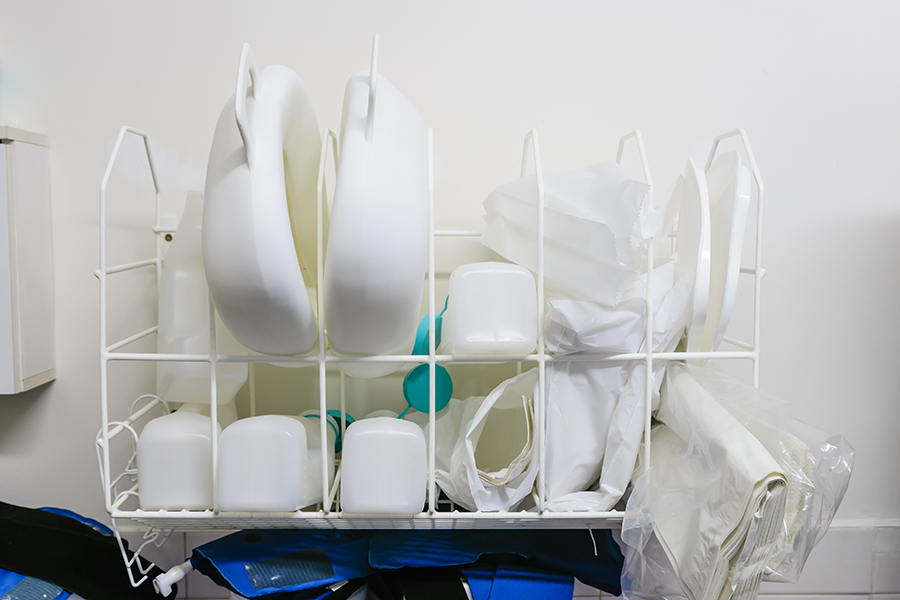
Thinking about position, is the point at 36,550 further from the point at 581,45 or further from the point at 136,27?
the point at 581,45

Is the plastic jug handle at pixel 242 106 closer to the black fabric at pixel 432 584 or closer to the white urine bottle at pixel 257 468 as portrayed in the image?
the white urine bottle at pixel 257 468

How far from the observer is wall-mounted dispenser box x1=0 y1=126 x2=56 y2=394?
84 centimetres

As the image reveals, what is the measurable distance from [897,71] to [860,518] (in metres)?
0.81

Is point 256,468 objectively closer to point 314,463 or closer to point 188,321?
point 314,463

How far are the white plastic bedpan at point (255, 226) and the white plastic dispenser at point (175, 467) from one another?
0.15 meters

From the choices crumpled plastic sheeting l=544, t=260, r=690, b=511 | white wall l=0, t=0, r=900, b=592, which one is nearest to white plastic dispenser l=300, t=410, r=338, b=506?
crumpled plastic sheeting l=544, t=260, r=690, b=511

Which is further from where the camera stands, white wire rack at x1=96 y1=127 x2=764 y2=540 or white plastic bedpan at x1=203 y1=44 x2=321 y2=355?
white wire rack at x1=96 y1=127 x2=764 y2=540

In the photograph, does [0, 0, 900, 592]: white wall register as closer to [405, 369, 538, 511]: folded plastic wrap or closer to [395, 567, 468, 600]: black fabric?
[405, 369, 538, 511]: folded plastic wrap

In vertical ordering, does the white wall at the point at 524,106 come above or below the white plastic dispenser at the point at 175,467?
above

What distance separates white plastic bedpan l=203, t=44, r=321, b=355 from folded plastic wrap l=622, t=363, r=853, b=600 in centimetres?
44

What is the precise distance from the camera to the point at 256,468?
60 cm

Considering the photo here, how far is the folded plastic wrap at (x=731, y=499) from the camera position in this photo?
519mm

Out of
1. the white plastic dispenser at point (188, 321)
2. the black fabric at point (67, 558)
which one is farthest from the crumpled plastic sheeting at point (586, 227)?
the black fabric at point (67, 558)

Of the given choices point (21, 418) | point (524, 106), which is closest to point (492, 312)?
point (524, 106)
